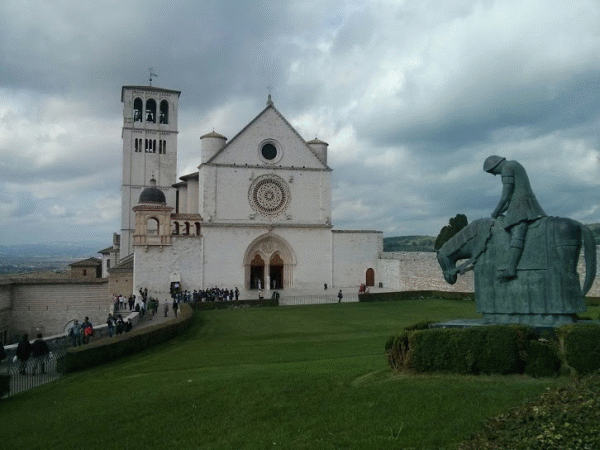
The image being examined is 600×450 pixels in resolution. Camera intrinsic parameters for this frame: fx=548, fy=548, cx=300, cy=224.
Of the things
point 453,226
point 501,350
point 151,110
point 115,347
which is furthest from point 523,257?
point 151,110

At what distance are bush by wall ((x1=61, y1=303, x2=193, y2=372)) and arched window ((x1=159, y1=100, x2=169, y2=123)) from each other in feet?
136

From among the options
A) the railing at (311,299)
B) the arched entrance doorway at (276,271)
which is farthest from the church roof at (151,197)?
the railing at (311,299)

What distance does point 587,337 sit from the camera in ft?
26.9

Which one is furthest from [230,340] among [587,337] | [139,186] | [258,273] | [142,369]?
[139,186]

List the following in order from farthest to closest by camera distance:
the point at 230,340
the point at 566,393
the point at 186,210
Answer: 1. the point at 186,210
2. the point at 230,340
3. the point at 566,393

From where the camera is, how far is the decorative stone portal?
45656 mm

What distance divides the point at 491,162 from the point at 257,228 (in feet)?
116

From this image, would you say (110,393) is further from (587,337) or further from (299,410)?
(587,337)

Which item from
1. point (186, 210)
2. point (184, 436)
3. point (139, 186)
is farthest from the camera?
point (139, 186)

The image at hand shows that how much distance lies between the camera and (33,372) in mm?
15930

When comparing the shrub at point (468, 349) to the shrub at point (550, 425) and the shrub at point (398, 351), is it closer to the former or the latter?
the shrub at point (398, 351)

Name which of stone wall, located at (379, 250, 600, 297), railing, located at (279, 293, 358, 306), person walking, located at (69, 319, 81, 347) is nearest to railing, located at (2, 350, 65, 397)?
person walking, located at (69, 319, 81, 347)

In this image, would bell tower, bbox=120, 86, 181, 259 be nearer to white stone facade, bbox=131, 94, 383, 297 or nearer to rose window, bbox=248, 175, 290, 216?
white stone facade, bbox=131, 94, 383, 297

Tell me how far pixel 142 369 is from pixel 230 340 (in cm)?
560
